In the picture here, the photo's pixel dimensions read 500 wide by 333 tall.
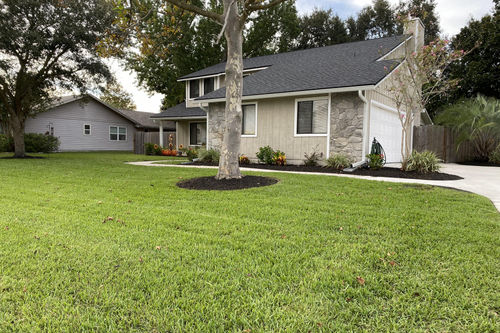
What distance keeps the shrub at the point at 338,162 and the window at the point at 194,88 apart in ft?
39.1

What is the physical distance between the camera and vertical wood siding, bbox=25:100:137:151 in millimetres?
23531

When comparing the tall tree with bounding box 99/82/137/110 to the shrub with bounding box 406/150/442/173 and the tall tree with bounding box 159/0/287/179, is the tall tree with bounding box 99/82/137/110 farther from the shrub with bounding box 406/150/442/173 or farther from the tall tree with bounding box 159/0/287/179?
the shrub with bounding box 406/150/442/173

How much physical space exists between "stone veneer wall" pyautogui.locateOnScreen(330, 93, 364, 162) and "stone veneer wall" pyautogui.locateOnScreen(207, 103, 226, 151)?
4.90 meters

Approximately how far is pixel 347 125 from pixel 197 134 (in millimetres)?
11457

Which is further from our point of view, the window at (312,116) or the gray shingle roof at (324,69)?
the window at (312,116)

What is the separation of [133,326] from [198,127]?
719 inches

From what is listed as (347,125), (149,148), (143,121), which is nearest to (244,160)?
(347,125)

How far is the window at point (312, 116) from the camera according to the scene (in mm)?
10672

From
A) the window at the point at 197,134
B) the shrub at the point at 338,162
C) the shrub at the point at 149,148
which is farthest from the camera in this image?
the shrub at the point at 149,148

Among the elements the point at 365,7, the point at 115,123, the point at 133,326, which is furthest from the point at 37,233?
the point at 365,7

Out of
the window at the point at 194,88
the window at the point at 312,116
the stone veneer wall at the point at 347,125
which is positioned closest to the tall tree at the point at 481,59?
the stone veneer wall at the point at 347,125

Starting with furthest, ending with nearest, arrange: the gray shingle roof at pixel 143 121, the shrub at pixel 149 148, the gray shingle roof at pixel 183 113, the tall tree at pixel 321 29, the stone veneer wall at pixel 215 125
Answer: the gray shingle roof at pixel 143 121, the tall tree at pixel 321 29, the shrub at pixel 149 148, the gray shingle roof at pixel 183 113, the stone veneer wall at pixel 215 125

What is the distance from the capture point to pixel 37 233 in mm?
3141

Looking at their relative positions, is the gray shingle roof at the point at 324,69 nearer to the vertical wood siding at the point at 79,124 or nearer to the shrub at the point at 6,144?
the shrub at the point at 6,144
